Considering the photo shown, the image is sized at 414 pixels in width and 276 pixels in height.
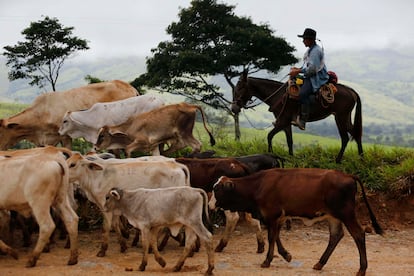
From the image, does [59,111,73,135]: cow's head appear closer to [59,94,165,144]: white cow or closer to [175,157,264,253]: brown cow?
[59,94,165,144]: white cow

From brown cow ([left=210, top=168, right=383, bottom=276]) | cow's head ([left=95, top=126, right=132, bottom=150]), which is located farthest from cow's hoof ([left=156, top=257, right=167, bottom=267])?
cow's head ([left=95, top=126, right=132, bottom=150])

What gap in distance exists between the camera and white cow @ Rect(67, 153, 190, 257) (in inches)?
450


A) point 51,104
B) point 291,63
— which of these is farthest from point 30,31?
point 51,104

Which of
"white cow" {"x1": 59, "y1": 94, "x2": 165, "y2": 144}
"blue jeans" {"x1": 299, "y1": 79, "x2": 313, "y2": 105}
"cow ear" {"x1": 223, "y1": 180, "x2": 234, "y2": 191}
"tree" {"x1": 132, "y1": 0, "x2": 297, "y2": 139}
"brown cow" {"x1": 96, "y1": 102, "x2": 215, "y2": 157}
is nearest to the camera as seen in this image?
"cow ear" {"x1": 223, "y1": 180, "x2": 234, "y2": 191}

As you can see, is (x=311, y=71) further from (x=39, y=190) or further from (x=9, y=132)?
(x=39, y=190)

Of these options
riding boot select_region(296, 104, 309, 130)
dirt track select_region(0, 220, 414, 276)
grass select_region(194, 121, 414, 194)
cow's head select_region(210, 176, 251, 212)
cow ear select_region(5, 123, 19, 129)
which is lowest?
dirt track select_region(0, 220, 414, 276)

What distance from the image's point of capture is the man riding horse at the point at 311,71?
15492mm

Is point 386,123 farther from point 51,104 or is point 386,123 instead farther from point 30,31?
point 51,104

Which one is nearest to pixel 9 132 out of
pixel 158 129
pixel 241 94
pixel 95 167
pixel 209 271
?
pixel 158 129

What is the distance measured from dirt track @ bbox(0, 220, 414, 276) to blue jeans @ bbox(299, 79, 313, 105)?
10.7ft

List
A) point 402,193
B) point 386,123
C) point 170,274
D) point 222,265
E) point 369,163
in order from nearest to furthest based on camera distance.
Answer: point 170,274 < point 222,265 < point 402,193 < point 369,163 < point 386,123

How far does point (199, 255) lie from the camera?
37.6 ft

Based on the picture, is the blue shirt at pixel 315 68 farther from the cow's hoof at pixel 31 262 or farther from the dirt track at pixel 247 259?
the cow's hoof at pixel 31 262

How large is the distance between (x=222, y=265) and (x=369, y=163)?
20.3 ft
